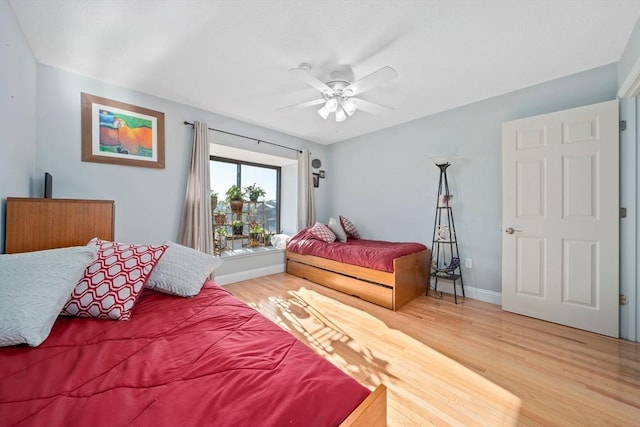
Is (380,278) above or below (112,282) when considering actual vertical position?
below

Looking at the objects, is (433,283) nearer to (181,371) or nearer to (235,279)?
(235,279)

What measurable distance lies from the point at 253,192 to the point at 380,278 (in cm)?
260

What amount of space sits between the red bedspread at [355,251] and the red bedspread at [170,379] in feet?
6.22

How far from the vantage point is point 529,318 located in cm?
239

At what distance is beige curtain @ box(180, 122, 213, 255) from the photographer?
293cm

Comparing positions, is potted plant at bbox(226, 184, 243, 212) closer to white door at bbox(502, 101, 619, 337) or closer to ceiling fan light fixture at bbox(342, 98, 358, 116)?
ceiling fan light fixture at bbox(342, 98, 358, 116)

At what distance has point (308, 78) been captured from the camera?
196 cm

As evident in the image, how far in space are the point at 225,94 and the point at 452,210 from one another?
308cm

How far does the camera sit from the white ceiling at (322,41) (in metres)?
1.57

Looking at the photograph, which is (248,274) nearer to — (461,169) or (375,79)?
(375,79)

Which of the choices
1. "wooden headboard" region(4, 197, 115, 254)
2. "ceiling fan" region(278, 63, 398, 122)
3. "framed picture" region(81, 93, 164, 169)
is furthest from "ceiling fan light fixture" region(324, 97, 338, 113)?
"wooden headboard" region(4, 197, 115, 254)

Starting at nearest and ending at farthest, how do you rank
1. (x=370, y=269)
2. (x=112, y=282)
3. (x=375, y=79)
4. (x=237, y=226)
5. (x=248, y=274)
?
(x=112, y=282)
(x=375, y=79)
(x=370, y=269)
(x=248, y=274)
(x=237, y=226)

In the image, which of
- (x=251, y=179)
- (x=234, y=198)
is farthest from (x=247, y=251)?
(x=251, y=179)

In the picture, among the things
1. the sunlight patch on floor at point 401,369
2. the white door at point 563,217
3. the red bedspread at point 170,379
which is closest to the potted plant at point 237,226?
the sunlight patch on floor at point 401,369
